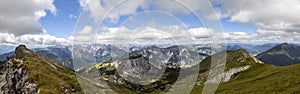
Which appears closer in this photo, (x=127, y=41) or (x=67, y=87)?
(x=127, y=41)

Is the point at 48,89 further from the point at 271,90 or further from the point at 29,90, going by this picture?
the point at 271,90

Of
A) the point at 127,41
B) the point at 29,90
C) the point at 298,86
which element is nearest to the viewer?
the point at 127,41

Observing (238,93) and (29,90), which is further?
(29,90)

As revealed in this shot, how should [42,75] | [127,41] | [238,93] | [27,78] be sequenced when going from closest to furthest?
[127,41] → [238,93] → [27,78] → [42,75]

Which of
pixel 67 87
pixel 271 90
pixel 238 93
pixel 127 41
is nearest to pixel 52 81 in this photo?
pixel 67 87

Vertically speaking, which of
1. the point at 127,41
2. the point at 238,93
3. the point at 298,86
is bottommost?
the point at 238,93

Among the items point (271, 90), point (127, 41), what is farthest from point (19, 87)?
point (127, 41)

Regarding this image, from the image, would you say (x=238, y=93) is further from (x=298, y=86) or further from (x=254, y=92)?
(x=298, y=86)

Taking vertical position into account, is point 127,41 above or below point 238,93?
above

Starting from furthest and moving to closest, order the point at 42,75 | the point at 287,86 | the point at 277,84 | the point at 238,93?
the point at 42,75
the point at 238,93
the point at 277,84
the point at 287,86
